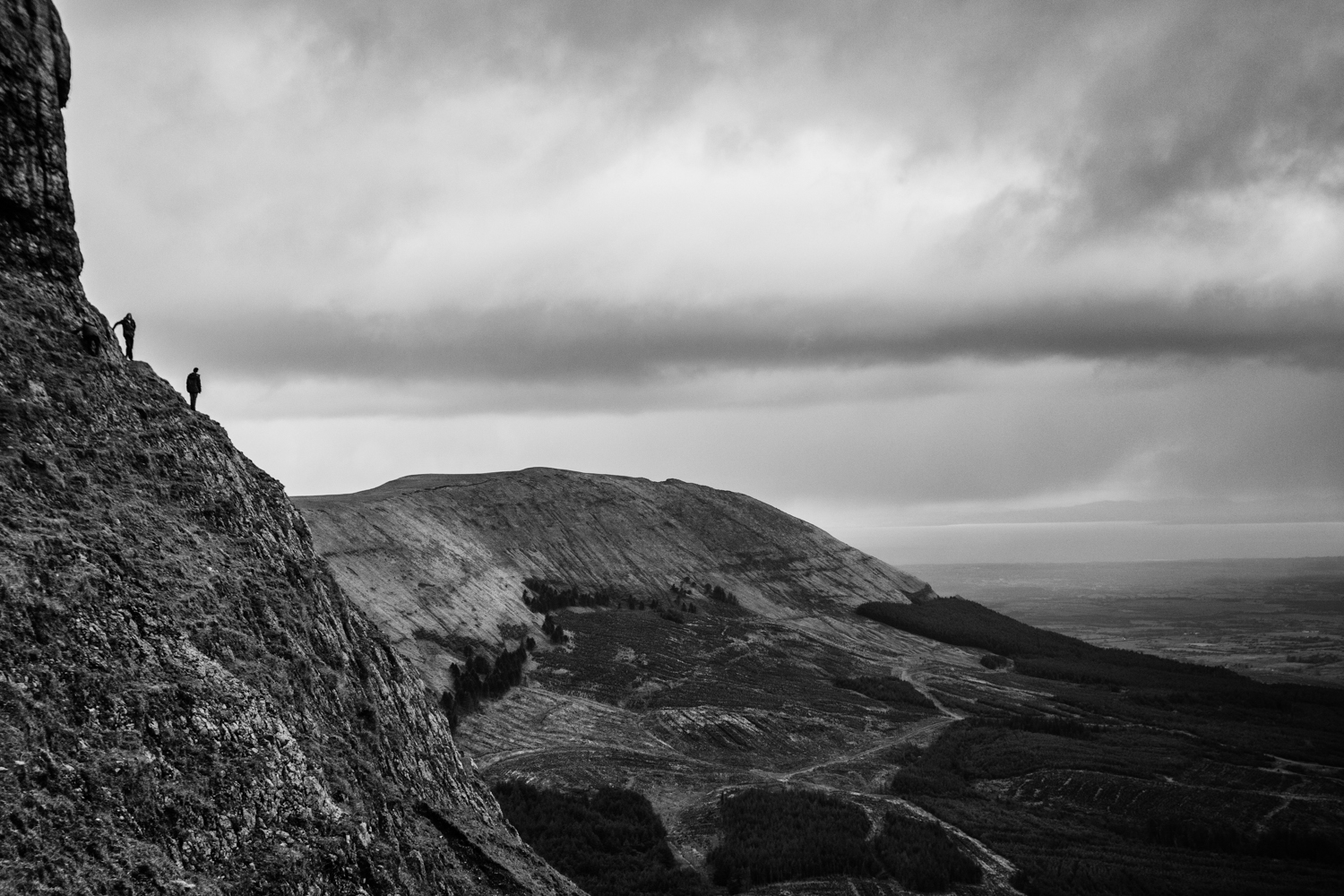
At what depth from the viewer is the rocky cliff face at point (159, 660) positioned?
611 inches

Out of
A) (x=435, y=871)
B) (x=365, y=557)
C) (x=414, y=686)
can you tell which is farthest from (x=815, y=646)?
(x=435, y=871)

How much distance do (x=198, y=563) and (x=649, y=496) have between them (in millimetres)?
130304

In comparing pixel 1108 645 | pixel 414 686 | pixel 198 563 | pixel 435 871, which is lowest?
pixel 1108 645

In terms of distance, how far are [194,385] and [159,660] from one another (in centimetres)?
1389

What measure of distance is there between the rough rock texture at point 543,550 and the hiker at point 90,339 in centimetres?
5421

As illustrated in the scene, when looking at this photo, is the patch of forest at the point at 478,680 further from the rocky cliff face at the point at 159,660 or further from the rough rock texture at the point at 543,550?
the rocky cliff face at the point at 159,660

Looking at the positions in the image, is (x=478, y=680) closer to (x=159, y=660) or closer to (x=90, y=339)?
(x=90, y=339)

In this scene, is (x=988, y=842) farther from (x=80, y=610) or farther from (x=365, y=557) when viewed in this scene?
(x=365, y=557)

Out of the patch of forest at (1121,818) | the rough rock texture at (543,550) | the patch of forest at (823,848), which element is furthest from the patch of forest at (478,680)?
the patch of forest at (1121,818)

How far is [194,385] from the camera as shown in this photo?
2933 centimetres

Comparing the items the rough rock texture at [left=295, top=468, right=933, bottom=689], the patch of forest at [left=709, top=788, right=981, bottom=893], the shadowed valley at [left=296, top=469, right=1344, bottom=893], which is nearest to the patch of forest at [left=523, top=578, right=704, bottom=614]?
the shadowed valley at [left=296, top=469, right=1344, bottom=893]

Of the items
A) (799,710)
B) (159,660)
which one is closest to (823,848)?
(799,710)

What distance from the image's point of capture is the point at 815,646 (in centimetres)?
11162

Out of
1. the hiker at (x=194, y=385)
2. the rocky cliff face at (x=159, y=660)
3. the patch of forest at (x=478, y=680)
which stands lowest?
the patch of forest at (x=478, y=680)
